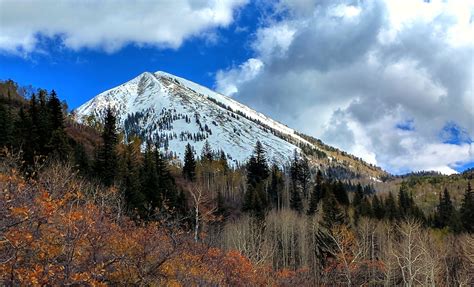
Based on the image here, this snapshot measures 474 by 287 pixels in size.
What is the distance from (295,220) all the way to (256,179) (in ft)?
133

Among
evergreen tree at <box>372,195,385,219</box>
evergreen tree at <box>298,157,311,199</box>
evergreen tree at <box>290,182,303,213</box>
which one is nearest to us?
evergreen tree at <box>372,195,385,219</box>

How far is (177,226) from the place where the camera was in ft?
110

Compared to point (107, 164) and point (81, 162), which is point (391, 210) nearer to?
point (107, 164)

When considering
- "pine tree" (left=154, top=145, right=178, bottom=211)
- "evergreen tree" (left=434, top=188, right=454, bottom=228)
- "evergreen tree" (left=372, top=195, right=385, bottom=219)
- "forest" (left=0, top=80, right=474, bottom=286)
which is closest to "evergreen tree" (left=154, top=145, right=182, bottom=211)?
"pine tree" (left=154, top=145, right=178, bottom=211)

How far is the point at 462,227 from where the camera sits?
94875 mm

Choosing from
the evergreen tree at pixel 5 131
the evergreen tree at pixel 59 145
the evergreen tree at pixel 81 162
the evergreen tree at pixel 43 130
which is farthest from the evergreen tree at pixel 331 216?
the evergreen tree at pixel 5 131

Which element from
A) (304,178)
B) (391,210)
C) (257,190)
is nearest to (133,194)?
(257,190)

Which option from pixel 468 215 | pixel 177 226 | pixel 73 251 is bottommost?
pixel 73 251

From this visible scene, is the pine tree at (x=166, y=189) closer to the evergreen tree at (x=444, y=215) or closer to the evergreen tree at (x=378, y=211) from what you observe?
the evergreen tree at (x=378, y=211)

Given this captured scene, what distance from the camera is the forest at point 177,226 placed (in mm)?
18891

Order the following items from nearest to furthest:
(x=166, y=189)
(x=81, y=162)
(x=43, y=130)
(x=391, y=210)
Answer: (x=43, y=130)
(x=81, y=162)
(x=166, y=189)
(x=391, y=210)

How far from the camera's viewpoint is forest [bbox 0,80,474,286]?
62.0 feet

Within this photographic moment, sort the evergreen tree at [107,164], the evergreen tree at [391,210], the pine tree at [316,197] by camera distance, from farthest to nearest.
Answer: the pine tree at [316,197], the evergreen tree at [391,210], the evergreen tree at [107,164]

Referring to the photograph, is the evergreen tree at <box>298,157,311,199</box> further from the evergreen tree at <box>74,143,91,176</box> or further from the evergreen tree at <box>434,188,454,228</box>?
the evergreen tree at <box>74,143,91,176</box>
